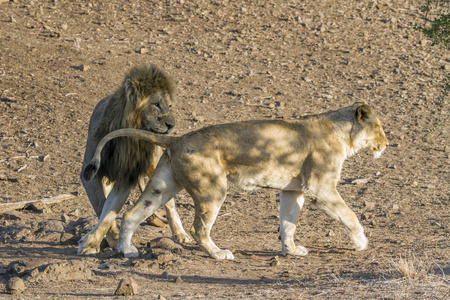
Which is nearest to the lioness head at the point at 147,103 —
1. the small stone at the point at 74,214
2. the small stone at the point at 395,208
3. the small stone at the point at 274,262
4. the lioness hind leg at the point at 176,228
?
the lioness hind leg at the point at 176,228

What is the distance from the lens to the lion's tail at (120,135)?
6020mm

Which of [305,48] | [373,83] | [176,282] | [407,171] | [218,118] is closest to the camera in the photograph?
[176,282]

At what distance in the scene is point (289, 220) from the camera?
6617mm

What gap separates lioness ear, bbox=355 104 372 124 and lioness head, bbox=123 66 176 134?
5.98ft

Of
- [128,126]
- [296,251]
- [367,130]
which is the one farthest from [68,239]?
[367,130]

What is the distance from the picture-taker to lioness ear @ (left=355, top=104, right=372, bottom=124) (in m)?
6.67

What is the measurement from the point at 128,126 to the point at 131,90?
0.34 metres

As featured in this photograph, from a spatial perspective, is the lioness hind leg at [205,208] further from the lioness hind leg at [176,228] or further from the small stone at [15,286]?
the small stone at [15,286]

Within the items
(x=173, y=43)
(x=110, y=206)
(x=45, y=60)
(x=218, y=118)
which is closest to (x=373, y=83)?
(x=218, y=118)

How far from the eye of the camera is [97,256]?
6418 mm

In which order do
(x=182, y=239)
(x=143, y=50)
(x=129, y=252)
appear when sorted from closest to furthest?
(x=129, y=252)
(x=182, y=239)
(x=143, y=50)

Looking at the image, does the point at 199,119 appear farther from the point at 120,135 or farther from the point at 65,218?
the point at 120,135

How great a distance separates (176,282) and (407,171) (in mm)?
5168

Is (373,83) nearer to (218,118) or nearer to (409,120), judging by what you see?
(409,120)
